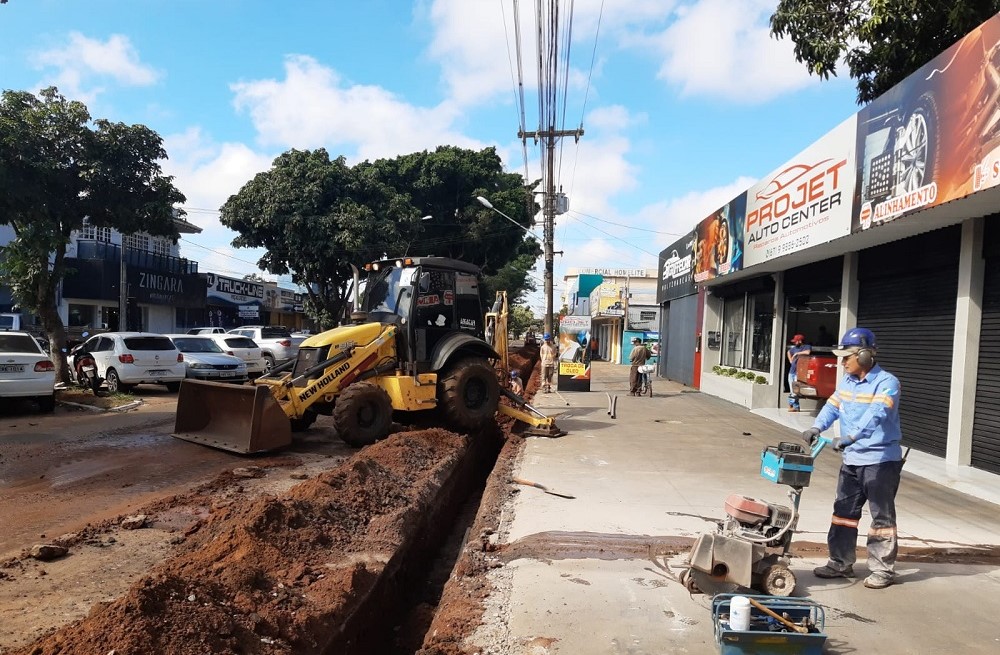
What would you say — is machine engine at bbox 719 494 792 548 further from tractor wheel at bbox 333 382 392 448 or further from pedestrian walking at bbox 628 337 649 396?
pedestrian walking at bbox 628 337 649 396

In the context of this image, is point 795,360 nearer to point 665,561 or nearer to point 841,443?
point 841,443

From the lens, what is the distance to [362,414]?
8.63 m

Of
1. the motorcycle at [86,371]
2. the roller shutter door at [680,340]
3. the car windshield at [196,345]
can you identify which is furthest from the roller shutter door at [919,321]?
the motorcycle at [86,371]

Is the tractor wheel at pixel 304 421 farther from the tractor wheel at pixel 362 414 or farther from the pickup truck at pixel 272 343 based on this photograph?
the pickup truck at pixel 272 343

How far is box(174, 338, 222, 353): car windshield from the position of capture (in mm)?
16156

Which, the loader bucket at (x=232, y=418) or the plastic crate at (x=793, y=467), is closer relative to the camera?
the plastic crate at (x=793, y=467)

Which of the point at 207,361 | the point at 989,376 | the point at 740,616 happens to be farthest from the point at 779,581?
the point at 207,361

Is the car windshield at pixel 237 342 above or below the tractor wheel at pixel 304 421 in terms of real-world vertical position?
above

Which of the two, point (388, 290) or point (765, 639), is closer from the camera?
point (765, 639)

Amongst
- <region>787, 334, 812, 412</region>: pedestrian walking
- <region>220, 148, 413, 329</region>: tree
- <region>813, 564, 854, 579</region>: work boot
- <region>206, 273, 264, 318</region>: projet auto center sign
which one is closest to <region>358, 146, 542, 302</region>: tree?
<region>220, 148, 413, 329</region>: tree

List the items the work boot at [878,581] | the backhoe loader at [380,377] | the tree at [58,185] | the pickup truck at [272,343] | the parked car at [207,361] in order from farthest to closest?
the pickup truck at [272,343] → the parked car at [207,361] → the tree at [58,185] → the backhoe loader at [380,377] → the work boot at [878,581]

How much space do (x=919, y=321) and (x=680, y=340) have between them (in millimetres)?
12683

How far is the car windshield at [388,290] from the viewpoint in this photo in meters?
9.42

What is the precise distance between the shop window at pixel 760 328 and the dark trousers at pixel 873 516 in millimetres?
11384
